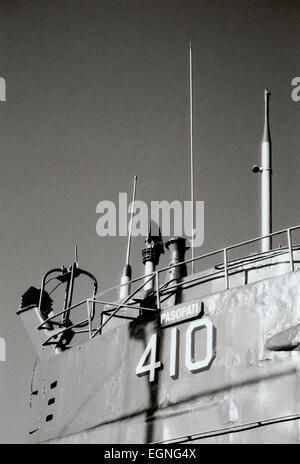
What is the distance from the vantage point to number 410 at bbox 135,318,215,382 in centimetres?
1620

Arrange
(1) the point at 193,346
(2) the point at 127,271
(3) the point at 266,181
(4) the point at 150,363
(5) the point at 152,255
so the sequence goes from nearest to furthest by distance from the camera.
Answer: (1) the point at 193,346
(4) the point at 150,363
(5) the point at 152,255
(3) the point at 266,181
(2) the point at 127,271

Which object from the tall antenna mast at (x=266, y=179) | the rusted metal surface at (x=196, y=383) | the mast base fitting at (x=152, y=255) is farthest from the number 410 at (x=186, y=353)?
the tall antenna mast at (x=266, y=179)

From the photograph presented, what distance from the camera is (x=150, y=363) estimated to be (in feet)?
56.6

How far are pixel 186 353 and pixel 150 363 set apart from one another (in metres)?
1.03

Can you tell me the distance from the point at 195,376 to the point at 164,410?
3.30ft

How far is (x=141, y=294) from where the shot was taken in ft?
63.9

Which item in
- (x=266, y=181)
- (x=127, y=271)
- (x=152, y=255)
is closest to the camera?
(x=152, y=255)

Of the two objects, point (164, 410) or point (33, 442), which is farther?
point (33, 442)

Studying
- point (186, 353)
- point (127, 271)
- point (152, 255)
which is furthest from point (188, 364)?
point (127, 271)

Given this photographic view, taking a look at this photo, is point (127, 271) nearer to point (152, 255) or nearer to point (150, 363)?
A: point (152, 255)

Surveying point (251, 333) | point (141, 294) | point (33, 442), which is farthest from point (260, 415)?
point (33, 442)

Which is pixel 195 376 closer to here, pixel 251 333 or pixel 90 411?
pixel 251 333

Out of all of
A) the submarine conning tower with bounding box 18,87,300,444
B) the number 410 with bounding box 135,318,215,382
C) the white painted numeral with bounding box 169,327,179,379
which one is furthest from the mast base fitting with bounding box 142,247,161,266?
the white painted numeral with bounding box 169,327,179,379
